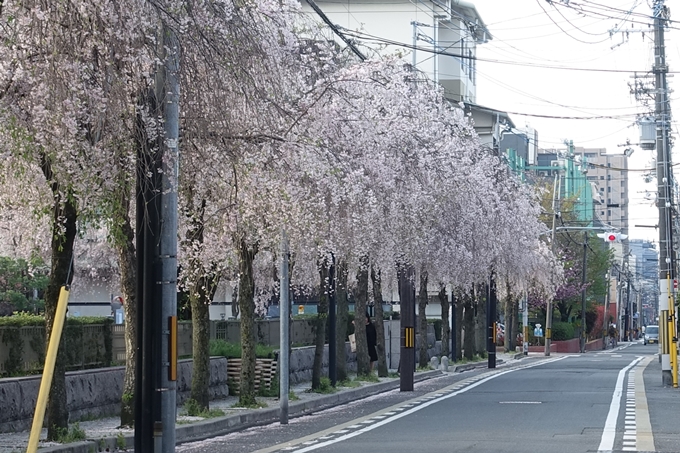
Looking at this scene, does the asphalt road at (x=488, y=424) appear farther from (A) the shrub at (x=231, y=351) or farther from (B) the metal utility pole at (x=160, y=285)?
(B) the metal utility pole at (x=160, y=285)

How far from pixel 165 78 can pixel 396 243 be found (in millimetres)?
16113

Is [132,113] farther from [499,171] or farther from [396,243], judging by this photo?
[499,171]

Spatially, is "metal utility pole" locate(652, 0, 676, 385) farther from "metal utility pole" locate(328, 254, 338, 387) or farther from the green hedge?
the green hedge

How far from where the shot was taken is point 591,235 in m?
92.0

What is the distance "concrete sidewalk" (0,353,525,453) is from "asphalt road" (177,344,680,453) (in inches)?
20.3

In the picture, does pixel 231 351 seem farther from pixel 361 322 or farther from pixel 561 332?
pixel 561 332

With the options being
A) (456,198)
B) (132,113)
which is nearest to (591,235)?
(456,198)

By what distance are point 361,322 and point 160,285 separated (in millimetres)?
22689

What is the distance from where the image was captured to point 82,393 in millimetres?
19609

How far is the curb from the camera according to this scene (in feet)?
51.4

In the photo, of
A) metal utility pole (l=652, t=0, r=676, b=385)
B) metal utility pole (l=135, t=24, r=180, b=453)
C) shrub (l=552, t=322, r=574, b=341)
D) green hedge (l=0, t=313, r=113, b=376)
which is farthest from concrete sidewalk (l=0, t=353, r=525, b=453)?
shrub (l=552, t=322, r=574, b=341)

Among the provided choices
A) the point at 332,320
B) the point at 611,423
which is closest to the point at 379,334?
the point at 332,320

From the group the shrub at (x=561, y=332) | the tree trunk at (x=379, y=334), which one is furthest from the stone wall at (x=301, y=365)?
the shrub at (x=561, y=332)

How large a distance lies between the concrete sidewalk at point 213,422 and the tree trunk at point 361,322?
5.09 ft
